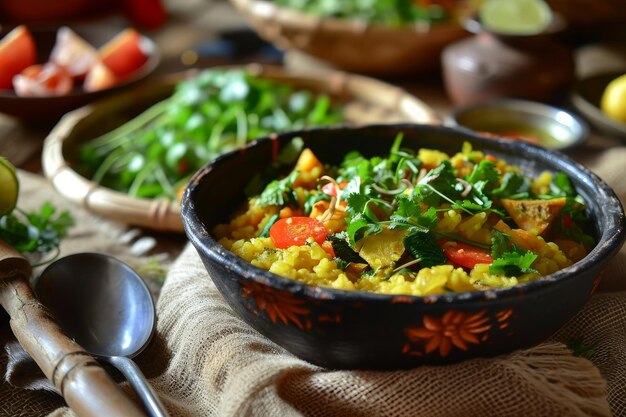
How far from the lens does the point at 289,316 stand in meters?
1.53

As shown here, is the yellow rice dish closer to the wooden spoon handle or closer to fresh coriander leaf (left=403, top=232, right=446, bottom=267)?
fresh coriander leaf (left=403, top=232, right=446, bottom=267)

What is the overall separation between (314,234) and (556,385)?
66cm

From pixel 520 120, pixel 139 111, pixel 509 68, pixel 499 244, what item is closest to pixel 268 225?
pixel 499 244

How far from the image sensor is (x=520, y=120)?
318 centimetres

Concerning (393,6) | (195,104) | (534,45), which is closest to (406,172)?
(195,104)

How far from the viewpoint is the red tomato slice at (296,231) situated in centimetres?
174

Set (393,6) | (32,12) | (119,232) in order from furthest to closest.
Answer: (32,12), (393,6), (119,232)

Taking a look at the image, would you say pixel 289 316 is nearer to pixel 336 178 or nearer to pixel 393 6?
pixel 336 178

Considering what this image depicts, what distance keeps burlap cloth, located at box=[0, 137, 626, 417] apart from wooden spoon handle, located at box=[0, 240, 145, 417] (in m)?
0.16

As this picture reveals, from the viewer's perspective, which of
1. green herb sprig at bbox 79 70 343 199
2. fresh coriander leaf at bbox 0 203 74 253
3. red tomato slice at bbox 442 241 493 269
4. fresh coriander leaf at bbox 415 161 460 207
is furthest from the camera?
green herb sprig at bbox 79 70 343 199

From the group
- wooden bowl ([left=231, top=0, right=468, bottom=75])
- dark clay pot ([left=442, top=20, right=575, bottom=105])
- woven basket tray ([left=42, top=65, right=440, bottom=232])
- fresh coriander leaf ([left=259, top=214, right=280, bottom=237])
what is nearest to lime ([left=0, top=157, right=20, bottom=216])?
woven basket tray ([left=42, top=65, right=440, bottom=232])

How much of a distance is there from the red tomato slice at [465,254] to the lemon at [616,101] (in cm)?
195

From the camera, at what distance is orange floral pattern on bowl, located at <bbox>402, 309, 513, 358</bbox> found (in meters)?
1.45

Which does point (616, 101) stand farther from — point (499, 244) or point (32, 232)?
point (32, 232)
